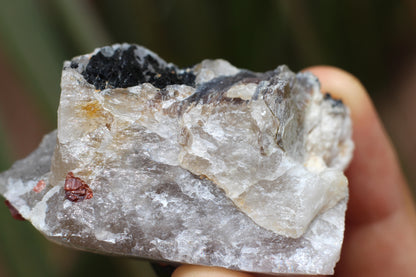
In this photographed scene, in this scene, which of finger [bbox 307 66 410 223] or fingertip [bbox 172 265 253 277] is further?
finger [bbox 307 66 410 223]

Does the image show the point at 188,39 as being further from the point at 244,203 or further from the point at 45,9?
the point at 244,203

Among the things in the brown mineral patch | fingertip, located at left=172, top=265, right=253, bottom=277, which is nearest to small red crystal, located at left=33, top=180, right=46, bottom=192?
the brown mineral patch

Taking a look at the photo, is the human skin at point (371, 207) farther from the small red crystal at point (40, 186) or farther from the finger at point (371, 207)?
the small red crystal at point (40, 186)

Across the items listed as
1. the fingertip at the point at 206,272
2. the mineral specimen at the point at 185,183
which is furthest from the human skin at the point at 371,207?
the fingertip at the point at 206,272

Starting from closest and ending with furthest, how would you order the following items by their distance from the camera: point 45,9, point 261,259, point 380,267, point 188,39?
point 261,259, point 380,267, point 45,9, point 188,39

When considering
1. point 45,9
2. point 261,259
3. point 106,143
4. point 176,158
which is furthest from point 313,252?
point 45,9

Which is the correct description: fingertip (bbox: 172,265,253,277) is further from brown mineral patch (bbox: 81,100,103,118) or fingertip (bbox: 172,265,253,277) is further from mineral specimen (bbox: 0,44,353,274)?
brown mineral patch (bbox: 81,100,103,118)
